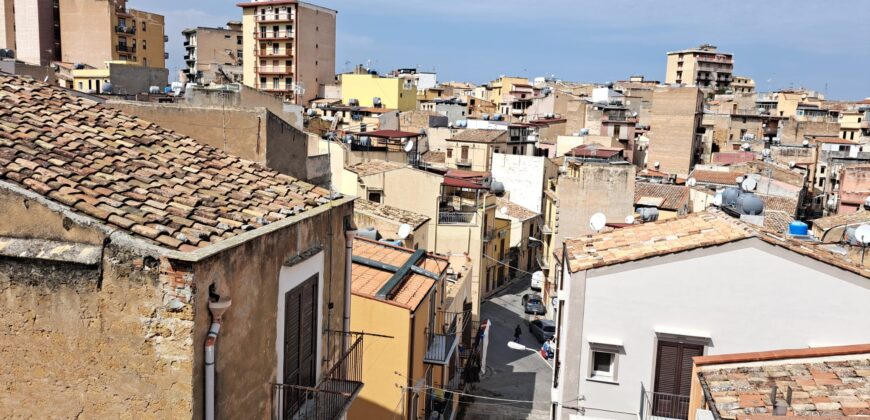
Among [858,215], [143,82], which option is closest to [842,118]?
[858,215]

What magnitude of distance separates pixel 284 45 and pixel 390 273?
6946 cm

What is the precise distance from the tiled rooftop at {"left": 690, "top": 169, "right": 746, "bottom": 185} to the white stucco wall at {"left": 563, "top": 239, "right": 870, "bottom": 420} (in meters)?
33.7

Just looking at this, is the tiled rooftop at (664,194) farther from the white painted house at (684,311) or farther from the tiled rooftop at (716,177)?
the white painted house at (684,311)

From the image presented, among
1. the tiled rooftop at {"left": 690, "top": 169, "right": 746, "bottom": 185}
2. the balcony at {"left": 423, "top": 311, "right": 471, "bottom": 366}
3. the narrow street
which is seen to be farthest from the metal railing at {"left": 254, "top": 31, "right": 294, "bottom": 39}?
the balcony at {"left": 423, "top": 311, "right": 471, "bottom": 366}

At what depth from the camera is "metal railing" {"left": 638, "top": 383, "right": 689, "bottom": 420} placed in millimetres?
12961

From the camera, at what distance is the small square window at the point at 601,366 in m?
13.7

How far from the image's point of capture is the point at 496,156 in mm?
53344

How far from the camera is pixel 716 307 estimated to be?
13.0 m

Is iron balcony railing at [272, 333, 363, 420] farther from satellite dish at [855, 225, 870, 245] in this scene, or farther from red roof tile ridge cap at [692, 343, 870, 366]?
satellite dish at [855, 225, 870, 245]

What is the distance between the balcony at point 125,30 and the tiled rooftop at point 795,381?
86180mm

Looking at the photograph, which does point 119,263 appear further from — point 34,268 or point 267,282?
point 267,282

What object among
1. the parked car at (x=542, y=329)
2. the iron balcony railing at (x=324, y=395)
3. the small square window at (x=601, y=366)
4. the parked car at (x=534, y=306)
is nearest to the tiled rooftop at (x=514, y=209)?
the parked car at (x=534, y=306)

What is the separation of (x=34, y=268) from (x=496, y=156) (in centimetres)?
4817

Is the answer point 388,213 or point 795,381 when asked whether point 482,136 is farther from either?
point 795,381
